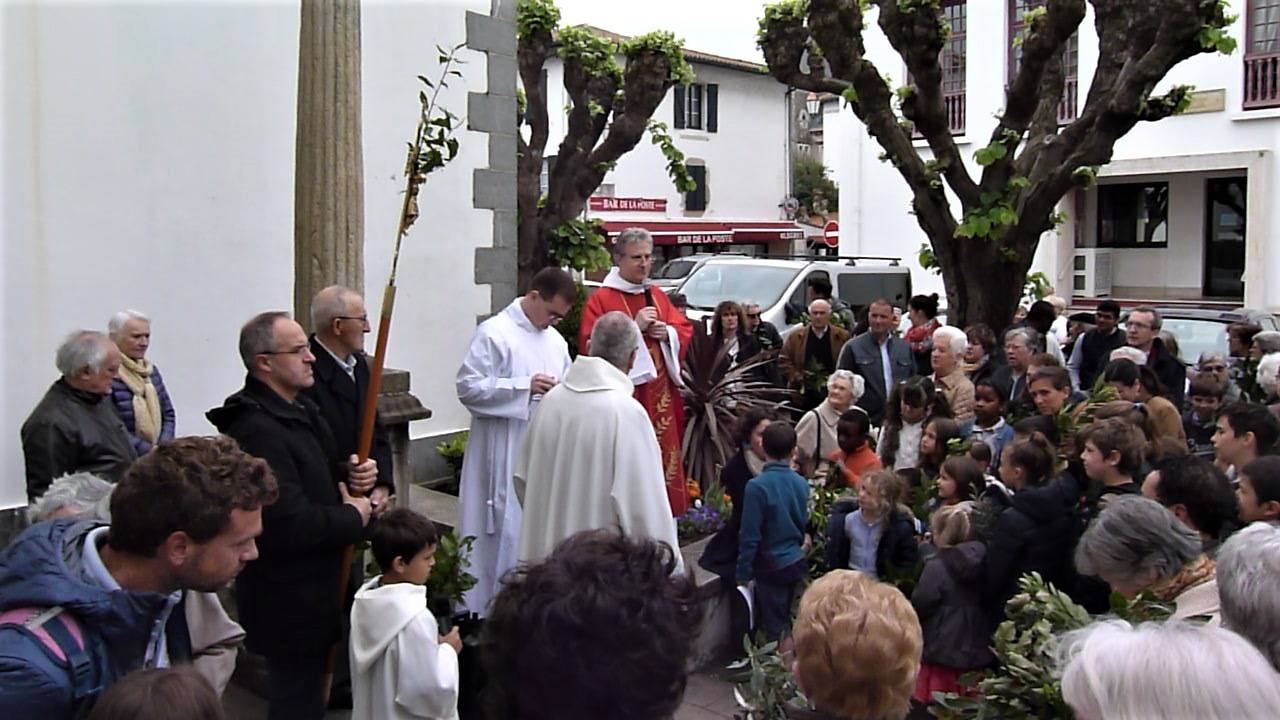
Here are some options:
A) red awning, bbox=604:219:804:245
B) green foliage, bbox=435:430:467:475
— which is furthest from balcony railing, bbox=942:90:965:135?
green foliage, bbox=435:430:467:475

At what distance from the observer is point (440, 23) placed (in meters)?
8.45

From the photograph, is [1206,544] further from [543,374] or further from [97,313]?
[97,313]

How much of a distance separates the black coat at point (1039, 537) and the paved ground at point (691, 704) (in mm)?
1428

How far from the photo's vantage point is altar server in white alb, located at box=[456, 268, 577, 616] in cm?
529

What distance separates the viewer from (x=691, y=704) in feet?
16.4

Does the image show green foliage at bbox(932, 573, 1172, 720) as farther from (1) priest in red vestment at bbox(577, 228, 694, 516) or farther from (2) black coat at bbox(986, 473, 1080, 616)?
(1) priest in red vestment at bbox(577, 228, 694, 516)

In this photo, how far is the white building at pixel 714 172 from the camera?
33531 millimetres

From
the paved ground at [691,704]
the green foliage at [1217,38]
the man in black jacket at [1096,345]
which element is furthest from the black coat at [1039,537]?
the green foliage at [1217,38]

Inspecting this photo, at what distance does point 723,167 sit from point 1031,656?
33770 millimetres

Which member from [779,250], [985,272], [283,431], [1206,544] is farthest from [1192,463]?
[779,250]

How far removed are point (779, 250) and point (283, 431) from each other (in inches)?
1414

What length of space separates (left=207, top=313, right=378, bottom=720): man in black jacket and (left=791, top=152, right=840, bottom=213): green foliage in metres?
38.7

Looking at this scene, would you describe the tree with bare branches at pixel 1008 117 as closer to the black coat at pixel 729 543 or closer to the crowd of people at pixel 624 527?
the crowd of people at pixel 624 527

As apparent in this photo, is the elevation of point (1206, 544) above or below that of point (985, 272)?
below
